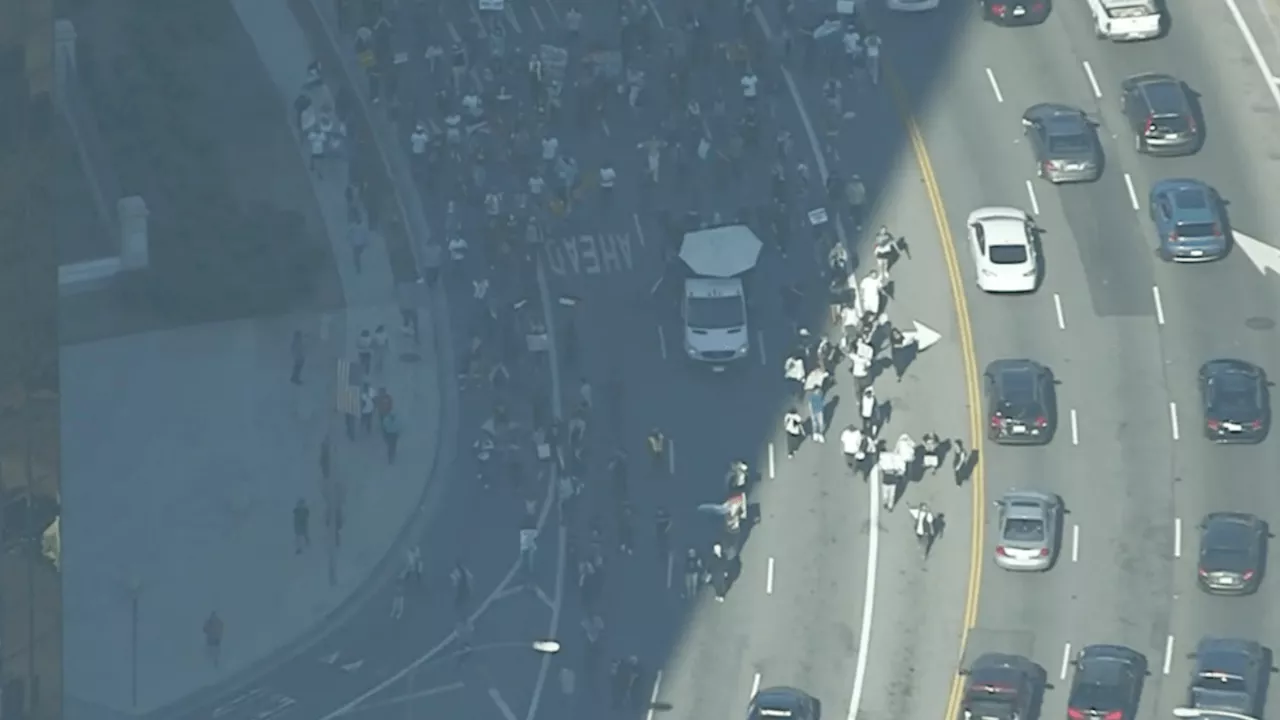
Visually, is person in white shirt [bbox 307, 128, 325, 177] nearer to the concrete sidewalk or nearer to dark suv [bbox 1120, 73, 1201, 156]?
the concrete sidewalk

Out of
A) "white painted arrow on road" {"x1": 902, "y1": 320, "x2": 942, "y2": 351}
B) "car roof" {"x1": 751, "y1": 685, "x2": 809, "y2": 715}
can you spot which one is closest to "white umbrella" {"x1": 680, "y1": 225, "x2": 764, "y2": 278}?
"white painted arrow on road" {"x1": 902, "y1": 320, "x2": 942, "y2": 351}

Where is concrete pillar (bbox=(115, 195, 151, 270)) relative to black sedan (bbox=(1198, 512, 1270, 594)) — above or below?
above

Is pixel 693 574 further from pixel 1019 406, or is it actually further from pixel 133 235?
pixel 133 235

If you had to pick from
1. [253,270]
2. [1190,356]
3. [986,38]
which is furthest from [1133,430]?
→ [253,270]

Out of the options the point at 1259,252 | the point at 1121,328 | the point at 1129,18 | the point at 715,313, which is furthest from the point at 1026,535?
the point at 1129,18

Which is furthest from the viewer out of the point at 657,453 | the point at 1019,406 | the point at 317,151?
the point at 317,151

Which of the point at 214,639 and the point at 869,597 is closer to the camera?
the point at 214,639
